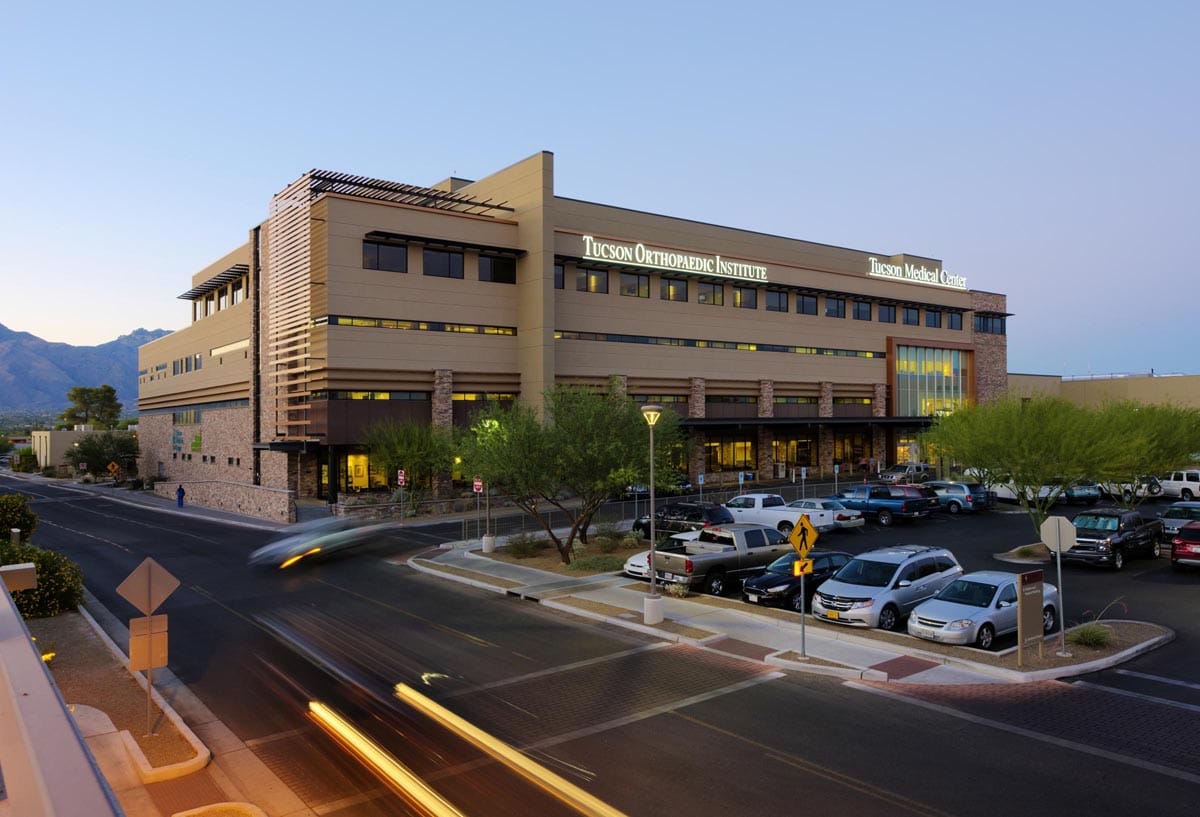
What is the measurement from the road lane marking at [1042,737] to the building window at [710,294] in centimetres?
4564

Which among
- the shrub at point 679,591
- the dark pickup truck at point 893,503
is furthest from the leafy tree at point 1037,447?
the shrub at point 679,591

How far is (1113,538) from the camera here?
2503 centimetres

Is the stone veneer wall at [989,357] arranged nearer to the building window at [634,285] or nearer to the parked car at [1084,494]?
the parked car at [1084,494]

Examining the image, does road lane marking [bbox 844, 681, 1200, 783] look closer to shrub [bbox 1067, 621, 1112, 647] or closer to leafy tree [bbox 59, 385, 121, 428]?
shrub [bbox 1067, 621, 1112, 647]

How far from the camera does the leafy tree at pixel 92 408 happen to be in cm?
12481

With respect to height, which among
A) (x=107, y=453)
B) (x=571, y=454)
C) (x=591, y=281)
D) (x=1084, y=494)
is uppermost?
(x=591, y=281)

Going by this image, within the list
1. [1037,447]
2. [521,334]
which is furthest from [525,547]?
[521,334]

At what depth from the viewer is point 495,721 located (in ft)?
40.2

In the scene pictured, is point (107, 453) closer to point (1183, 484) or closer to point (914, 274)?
point (914, 274)

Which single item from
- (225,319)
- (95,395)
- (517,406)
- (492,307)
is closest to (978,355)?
(492,307)

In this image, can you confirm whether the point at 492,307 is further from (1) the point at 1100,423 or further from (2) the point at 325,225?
(1) the point at 1100,423

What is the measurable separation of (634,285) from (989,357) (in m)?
44.0

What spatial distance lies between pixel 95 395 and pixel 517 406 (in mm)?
123877

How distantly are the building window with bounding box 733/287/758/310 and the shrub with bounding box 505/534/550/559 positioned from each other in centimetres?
3497
